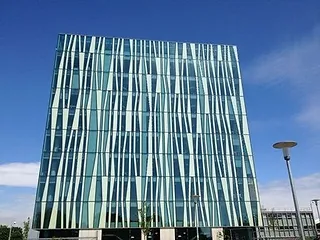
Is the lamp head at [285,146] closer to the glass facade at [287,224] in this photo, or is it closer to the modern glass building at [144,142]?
the modern glass building at [144,142]

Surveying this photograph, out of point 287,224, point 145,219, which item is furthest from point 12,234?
point 287,224

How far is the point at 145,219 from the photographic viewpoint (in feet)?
142

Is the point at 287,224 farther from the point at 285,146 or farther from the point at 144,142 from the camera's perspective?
the point at 285,146

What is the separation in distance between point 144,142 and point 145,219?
12.4 metres

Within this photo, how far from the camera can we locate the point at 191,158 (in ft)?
164

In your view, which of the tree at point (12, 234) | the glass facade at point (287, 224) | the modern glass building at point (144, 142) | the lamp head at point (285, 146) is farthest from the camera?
the tree at point (12, 234)

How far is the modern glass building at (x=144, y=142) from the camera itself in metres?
45.1

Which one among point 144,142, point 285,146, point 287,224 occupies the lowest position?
point 287,224

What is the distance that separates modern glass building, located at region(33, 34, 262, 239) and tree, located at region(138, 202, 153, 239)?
2.01 feet

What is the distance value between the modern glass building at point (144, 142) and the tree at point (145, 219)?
614 millimetres

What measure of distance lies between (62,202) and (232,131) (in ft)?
98.8

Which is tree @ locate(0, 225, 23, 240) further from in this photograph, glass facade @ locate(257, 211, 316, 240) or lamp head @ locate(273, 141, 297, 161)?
lamp head @ locate(273, 141, 297, 161)

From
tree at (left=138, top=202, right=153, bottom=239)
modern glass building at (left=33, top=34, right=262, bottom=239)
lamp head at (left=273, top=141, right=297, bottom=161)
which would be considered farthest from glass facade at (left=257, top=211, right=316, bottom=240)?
lamp head at (left=273, top=141, right=297, bottom=161)

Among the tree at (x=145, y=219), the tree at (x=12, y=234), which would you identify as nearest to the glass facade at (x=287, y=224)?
the tree at (x=145, y=219)
